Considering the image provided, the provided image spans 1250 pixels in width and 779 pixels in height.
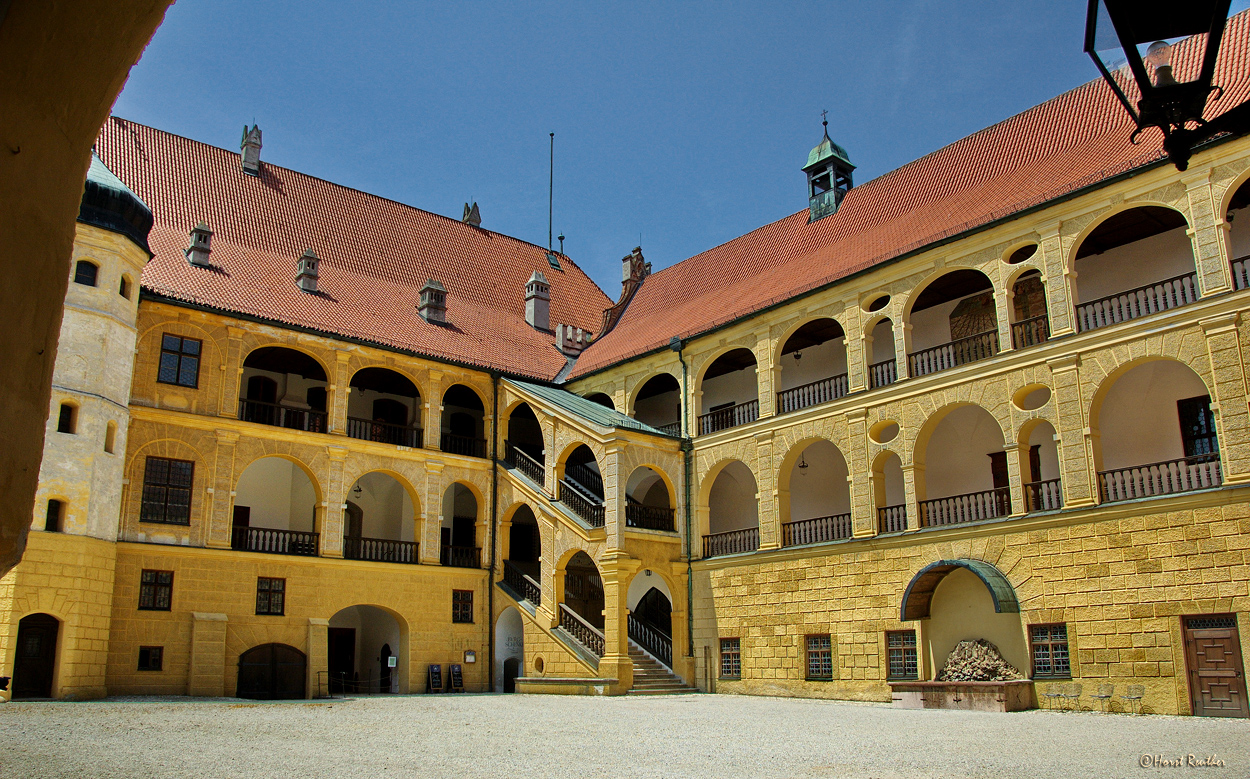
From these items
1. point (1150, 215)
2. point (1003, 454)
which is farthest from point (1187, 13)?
point (1003, 454)

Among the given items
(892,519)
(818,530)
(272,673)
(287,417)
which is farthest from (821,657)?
(287,417)

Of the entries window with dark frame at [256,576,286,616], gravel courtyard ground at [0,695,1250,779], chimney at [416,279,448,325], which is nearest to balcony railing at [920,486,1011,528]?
gravel courtyard ground at [0,695,1250,779]

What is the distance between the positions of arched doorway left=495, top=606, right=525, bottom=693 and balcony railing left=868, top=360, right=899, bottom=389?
1124cm

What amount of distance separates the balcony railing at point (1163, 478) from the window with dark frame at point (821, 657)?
6.80m

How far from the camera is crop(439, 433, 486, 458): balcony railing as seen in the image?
2869cm

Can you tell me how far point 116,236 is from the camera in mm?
21469

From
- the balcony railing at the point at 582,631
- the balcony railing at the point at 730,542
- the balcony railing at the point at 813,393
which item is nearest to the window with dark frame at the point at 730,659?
the balcony railing at the point at 730,542

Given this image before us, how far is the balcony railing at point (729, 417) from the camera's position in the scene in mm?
26219

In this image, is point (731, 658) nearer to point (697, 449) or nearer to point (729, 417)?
point (697, 449)

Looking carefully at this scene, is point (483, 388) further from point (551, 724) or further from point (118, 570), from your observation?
point (551, 724)

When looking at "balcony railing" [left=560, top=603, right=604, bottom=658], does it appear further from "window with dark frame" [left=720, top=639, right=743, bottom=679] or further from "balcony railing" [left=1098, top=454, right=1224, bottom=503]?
"balcony railing" [left=1098, top=454, right=1224, bottom=503]

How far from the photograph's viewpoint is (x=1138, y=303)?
19.1m

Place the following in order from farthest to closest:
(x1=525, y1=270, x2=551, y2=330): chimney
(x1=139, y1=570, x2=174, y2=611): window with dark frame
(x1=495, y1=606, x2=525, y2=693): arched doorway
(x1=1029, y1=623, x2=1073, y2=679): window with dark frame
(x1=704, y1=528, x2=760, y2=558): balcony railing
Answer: (x1=525, y1=270, x2=551, y2=330): chimney
(x1=495, y1=606, x2=525, y2=693): arched doorway
(x1=704, y1=528, x2=760, y2=558): balcony railing
(x1=139, y1=570, x2=174, y2=611): window with dark frame
(x1=1029, y1=623, x2=1073, y2=679): window with dark frame

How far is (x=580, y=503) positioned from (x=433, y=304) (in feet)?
26.8
